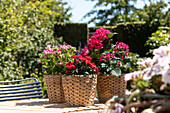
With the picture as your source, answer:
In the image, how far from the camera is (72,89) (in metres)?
1.87

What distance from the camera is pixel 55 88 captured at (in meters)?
2.12

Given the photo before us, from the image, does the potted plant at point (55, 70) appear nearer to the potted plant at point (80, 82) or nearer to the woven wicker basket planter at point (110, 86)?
the potted plant at point (80, 82)

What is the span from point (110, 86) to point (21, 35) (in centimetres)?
325

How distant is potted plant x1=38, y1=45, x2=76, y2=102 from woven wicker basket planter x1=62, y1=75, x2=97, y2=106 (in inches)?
9.3

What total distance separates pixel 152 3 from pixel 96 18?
552 centimetres

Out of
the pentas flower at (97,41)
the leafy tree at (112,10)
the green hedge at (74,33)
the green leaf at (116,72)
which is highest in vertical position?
the leafy tree at (112,10)

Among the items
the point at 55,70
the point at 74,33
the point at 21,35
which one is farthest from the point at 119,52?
the point at 74,33

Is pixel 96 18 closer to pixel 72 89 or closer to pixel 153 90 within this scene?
pixel 72 89

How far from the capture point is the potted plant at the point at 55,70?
83.4 inches

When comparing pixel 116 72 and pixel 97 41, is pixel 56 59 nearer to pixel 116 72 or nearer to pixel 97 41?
pixel 97 41

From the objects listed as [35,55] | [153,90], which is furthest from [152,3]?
[153,90]

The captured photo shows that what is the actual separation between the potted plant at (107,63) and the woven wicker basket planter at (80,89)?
0.19m

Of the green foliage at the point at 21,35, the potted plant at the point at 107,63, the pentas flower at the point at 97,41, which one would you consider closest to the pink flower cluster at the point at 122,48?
the potted plant at the point at 107,63

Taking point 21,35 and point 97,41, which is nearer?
point 97,41
